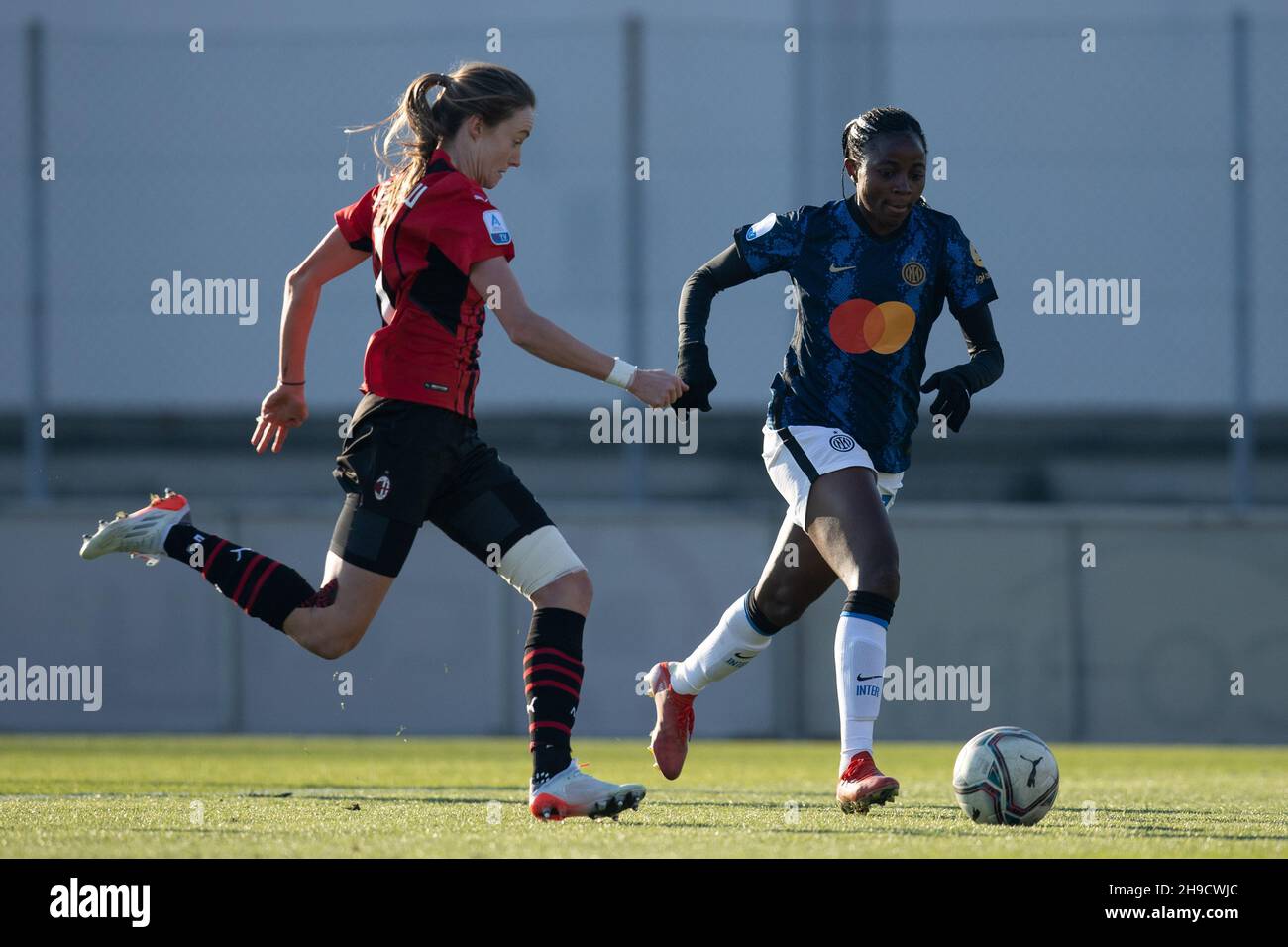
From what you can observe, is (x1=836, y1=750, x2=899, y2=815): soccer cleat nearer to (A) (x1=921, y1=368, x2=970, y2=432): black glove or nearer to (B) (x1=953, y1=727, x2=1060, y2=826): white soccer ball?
(B) (x1=953, y1=727, x2=1060, y2=826): white soccer ball

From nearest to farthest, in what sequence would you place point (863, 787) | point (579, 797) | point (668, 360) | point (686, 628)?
1. point (579, 797)
2. point (863, 787)
3. point (686, 628)
4. point (668, 360)

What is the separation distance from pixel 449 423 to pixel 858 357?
1.28 metres

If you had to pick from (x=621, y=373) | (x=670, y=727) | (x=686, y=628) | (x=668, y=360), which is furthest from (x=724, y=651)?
(x=668, y=360)

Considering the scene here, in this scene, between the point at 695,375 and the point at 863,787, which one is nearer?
the point at 863,787

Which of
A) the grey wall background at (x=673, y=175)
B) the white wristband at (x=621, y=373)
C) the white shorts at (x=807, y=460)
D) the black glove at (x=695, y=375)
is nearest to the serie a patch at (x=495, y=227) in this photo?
the white wristband at (x=621, y=373)

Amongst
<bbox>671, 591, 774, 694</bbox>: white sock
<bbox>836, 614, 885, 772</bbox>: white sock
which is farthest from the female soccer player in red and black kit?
<bbox>671, 591, 774, 694</bbox>: white sock

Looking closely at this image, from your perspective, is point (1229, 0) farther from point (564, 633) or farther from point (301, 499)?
point (564, 633)

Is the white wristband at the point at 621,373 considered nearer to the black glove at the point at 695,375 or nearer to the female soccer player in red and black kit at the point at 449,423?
the female soccer player in red and black kit at the point at 449,423

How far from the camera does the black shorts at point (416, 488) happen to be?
4.59 m

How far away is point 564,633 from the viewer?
15.4ft

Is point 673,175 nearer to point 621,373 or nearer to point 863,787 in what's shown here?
point 621,373

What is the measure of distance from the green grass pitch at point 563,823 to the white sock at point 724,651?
0.37 metres

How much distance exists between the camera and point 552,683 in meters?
4.64
